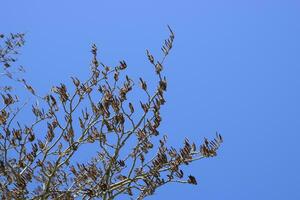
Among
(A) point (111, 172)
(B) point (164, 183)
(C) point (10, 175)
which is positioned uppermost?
(C) point (10, 175)

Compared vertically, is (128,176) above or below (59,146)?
below

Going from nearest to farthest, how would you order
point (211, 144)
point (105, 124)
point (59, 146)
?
1. point (211, 144)
2. point (105, 124)
3. point (59, 146)

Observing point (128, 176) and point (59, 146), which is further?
point (59, 146)

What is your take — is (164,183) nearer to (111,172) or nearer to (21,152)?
(111,172)

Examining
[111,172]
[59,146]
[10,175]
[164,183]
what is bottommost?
[164,183]

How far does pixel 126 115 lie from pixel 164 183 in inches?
47.7

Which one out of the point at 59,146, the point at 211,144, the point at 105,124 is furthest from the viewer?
the point at 59,146

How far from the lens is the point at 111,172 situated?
249 inches

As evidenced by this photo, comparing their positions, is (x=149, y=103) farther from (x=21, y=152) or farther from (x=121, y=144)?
(x=21, y=152)

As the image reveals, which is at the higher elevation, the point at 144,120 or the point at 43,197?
the point at 144,120

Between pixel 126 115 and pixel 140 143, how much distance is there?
56 cm

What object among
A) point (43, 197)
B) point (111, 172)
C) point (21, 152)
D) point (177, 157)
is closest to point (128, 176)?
point (111, 172)

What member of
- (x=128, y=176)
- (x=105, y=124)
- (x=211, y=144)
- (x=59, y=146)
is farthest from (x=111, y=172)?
(x=211, y=144)

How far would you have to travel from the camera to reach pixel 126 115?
6.29 m
